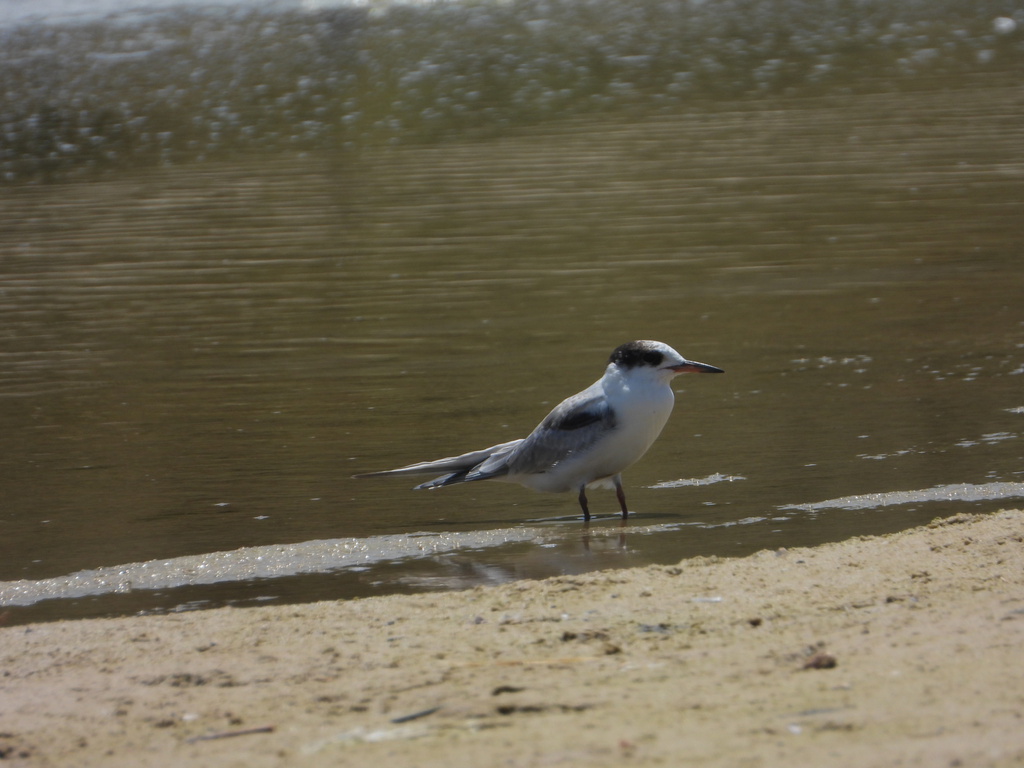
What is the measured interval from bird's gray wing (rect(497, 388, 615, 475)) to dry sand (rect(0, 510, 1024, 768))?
1233 millimetres

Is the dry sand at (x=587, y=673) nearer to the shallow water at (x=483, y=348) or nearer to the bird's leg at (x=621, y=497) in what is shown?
the shallow water at (x=483, y=348)

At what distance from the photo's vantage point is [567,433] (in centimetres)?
625

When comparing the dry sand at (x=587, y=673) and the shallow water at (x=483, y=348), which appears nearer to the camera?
the dry sand at (x=587, y=673)

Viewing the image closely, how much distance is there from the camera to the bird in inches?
242

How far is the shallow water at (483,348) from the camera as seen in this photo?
19.4ft

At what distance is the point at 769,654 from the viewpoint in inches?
150

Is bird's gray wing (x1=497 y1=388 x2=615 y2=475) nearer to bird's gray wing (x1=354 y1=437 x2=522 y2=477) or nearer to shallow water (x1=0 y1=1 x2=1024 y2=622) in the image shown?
bird's gray wing (x1=354 y1=437 x2=522 y2=477)

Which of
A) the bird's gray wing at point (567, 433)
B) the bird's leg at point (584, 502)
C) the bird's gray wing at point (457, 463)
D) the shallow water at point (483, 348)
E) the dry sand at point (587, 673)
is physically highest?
the dry sand at point (587, 673)

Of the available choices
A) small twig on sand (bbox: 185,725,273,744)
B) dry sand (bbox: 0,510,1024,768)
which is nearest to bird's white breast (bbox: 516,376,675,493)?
dry sand (bbox: 0,510,1024,768)

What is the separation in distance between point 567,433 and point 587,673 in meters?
2.54

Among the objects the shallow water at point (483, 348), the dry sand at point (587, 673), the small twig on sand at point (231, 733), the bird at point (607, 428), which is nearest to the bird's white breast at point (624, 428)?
the bird at point (607, 428)

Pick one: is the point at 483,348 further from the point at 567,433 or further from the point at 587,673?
the point at 587,673

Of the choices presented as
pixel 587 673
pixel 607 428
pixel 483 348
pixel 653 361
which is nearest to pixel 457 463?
pixel 607 428

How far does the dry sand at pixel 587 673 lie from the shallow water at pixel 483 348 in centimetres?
66
